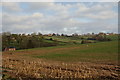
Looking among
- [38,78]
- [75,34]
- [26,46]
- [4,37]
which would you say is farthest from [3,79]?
[75,34]

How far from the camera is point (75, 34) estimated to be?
96.8 m

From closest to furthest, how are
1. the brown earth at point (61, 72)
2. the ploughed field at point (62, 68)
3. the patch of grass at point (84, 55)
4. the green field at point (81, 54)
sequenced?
the brown earth at point (61, 72)
the ploughed field at point (62, 68)
the green field at point (81, 54)
the patch of grass at point (84, 55)

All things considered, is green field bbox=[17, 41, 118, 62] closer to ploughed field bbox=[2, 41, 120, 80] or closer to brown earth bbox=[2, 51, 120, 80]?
ploughed field bbox=[2, 41, 120, 80]

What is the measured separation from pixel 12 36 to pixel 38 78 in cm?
5777

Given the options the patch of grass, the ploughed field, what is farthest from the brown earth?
the patch of grass

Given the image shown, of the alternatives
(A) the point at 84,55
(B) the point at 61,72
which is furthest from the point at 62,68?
(A) the point at 84,55

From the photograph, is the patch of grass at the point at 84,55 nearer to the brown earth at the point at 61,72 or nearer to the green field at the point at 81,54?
the green field at the point at 81,54

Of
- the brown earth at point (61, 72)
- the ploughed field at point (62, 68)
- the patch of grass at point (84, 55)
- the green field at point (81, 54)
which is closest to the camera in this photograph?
the brown earth at point (61, 72)

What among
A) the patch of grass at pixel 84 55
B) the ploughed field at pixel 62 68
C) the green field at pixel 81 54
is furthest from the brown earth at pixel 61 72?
the patch of grass at pixel 84 55

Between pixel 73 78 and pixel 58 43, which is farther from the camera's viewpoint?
pixel 58 43

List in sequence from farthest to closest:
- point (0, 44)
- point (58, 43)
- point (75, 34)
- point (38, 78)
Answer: point (75, 34), point (58, 43), point (0, 44), point (38, 78)

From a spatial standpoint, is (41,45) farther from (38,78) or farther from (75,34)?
(38,78)

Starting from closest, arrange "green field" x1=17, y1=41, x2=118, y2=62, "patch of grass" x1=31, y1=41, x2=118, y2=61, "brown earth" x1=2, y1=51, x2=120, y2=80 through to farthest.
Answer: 1. "brown earth" x1=2, y1=51, x2=120, y2=80
2. "green field" x1=17, y1=41, x2=118, y2=62
3. "patch of grass" x1=31, y1=41, x2=118, y2=61

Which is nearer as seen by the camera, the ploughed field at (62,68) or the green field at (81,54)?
the ploughed field at (62,68)
